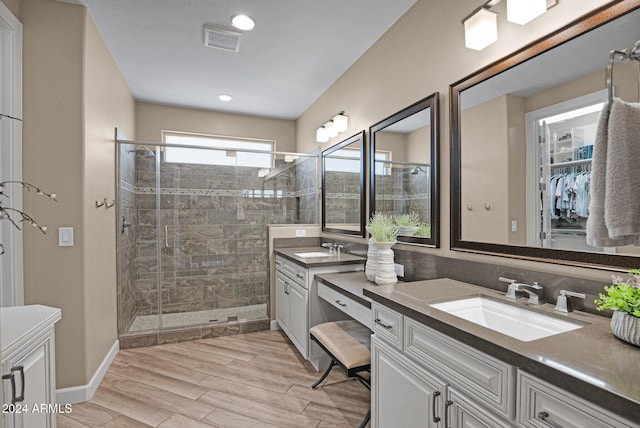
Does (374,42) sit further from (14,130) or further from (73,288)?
(73,288)

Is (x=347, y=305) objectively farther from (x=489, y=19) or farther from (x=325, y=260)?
(x=489, y=19)

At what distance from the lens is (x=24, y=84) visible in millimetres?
2023

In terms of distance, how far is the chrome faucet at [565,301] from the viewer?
1205 millimetres

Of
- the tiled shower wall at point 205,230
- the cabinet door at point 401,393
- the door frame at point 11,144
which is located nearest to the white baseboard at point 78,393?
the door frame at point 11,144

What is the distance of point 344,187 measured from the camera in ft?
10.4

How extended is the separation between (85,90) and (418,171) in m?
2.37

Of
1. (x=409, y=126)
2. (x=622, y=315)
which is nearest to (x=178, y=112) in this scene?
(x=409, y=126)

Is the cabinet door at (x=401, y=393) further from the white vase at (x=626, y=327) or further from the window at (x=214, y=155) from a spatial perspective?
the window at (x=214, y=155)

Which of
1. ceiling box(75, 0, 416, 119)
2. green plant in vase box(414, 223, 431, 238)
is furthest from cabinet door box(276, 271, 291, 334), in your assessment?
ceiling box(75, 0, 416, 119)

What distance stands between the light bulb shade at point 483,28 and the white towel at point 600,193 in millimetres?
858

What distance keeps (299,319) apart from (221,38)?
2.44m

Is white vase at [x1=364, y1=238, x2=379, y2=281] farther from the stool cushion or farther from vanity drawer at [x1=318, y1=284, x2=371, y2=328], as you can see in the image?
the stool cushion

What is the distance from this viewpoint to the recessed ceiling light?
230cm

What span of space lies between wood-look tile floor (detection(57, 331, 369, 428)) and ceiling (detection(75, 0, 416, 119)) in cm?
272
